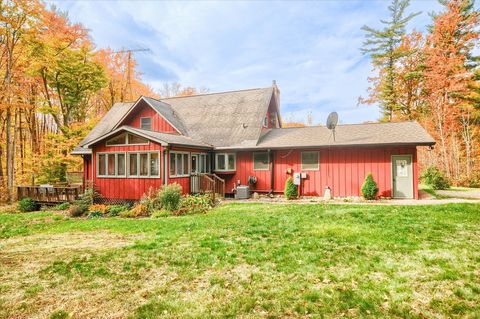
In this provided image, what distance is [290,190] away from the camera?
1359cm

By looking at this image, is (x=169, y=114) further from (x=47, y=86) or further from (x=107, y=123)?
(x=47, y=86)

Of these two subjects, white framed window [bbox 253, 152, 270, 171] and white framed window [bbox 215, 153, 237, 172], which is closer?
white framed window [bbox 253, 152, 270, 171]

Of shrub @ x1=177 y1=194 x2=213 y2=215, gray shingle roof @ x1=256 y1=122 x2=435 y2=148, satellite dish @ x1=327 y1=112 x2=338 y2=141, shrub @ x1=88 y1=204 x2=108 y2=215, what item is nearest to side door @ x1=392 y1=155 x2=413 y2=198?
gray shingle roof @ x1=256 y1=122 x2=435 y2=148

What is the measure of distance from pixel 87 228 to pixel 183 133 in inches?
358

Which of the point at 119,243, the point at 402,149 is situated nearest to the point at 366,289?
the point at 119,243

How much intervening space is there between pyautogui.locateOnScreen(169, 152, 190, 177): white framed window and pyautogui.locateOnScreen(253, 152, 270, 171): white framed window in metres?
4.02

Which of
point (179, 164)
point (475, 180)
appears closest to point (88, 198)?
point (179, 164)

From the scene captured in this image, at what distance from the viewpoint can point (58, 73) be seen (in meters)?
22.3

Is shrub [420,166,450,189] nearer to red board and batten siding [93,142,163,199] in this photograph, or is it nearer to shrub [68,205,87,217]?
red board and batten siding [93,142,163,199]

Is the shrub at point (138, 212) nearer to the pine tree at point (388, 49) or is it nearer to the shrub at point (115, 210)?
the shrub at point (115, 210)

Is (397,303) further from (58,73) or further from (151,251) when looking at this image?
(58,73)

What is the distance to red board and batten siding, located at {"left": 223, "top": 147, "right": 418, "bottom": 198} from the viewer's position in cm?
1295

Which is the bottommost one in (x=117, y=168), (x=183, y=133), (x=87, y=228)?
(x=87, y=228)

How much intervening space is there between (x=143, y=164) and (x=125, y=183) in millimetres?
1402
